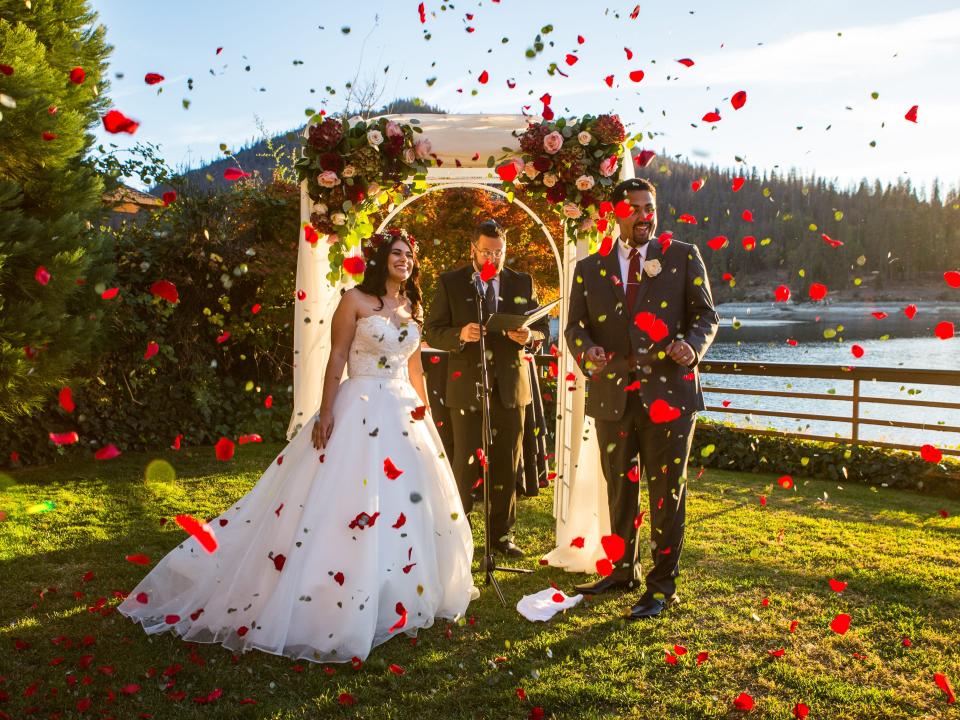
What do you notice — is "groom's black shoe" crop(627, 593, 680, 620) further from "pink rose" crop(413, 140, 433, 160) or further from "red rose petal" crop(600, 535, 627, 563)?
"pink rose" crop(413, 140, 433, 160)

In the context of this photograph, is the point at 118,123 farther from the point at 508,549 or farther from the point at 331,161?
the point at 508,549

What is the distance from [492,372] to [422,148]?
141cm

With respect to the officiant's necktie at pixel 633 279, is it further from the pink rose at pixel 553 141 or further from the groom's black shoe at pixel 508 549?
the groom's black shoe at pixel 508 549

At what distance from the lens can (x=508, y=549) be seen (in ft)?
16.3

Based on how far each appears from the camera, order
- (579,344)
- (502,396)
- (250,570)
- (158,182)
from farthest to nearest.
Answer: (158,182), (502,396), (579,344), (250,570)

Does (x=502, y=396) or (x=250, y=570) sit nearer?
(x=250, y=570)

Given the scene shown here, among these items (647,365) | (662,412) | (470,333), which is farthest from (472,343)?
(662,412)

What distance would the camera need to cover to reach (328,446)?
3.75 metres

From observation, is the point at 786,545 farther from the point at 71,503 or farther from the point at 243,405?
the point at 243,405

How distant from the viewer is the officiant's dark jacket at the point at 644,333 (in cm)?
385

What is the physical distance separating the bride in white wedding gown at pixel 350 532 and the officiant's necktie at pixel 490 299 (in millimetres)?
818

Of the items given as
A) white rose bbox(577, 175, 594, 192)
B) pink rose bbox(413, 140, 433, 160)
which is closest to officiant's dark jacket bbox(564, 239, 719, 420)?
white rose bbox(577, 175, 594, 192)

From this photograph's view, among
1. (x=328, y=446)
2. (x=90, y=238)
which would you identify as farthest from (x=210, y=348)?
(x=328, y=446)

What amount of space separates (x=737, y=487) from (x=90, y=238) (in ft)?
20.8
